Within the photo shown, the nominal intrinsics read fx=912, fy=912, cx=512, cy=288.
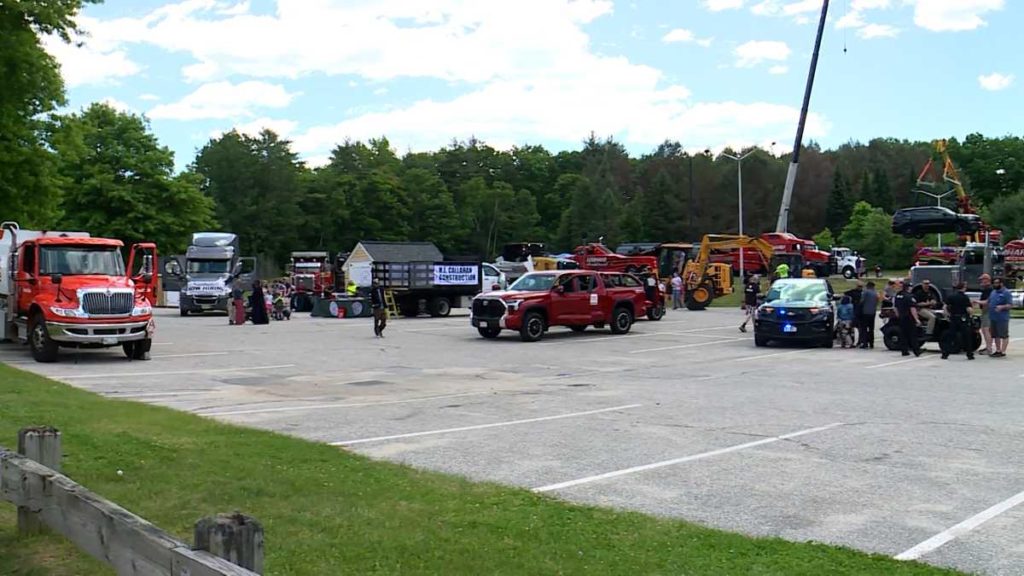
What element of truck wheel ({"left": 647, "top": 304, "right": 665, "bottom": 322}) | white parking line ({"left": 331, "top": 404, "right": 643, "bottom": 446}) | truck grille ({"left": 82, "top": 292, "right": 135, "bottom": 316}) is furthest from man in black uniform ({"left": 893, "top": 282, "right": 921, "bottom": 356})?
truck grille ({"left": 82, "top": 292, "right": 135, "bottom": 316})

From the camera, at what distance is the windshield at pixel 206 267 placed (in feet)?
126

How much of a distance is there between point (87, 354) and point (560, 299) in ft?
39.2

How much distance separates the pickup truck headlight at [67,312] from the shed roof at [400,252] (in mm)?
41564

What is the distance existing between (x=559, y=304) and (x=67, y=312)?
41.0 ft

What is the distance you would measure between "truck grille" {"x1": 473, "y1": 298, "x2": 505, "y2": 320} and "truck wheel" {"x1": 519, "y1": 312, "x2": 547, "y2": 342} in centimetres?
66

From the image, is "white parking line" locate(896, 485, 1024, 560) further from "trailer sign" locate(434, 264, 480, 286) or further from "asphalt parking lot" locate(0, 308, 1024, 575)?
"trailer sign" locate(434, 264, 480, 286)

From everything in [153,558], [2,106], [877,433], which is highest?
[2,106]

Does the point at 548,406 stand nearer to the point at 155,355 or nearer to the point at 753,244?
the point at 155,355

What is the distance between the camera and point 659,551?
17.1 feet

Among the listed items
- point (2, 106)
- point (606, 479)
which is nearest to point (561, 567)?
point (606, 479)

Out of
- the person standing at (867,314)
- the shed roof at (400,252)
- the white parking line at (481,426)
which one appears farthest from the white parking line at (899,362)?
the shed roof at (400,252)

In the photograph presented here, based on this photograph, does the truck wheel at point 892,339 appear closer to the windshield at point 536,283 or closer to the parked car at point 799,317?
the parked car at point 799,317

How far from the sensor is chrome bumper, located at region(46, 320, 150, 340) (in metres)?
17.5

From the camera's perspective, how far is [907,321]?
67.3 ft
